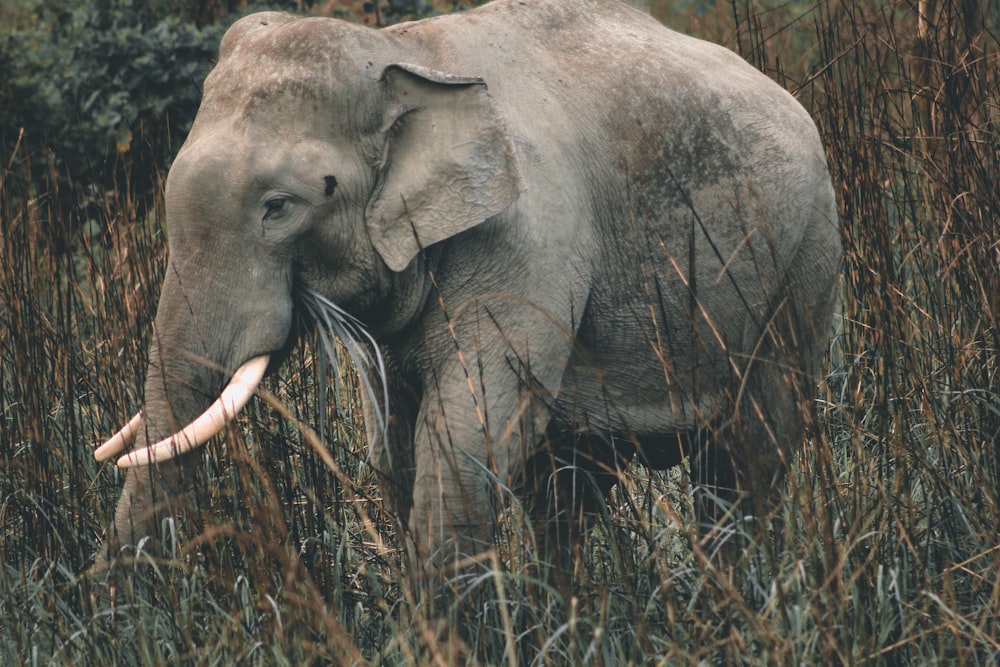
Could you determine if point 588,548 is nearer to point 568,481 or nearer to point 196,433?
point 568,481

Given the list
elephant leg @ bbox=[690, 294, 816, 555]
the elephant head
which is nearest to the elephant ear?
the elephant head

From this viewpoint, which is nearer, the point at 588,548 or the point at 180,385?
the point at 180,385

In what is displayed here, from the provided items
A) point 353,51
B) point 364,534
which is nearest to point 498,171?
point 353,51

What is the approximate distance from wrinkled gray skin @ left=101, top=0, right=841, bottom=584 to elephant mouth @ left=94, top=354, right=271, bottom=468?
0.03 meters

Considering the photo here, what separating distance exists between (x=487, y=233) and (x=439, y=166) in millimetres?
181

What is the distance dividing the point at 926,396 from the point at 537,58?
4.13 ft

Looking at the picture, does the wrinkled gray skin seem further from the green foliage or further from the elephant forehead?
the green foliage

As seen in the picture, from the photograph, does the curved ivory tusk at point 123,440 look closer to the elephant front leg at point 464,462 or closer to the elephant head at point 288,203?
the elephant head at point 288,203

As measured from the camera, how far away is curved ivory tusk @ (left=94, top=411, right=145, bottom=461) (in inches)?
127

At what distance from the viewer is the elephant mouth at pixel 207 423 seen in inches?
121

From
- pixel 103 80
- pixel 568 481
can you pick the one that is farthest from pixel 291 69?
pixel 103 80

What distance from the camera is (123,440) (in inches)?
128

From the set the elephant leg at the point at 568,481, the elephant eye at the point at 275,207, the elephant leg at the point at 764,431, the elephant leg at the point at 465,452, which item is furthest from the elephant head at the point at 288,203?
the elephant leg at the point at 764,431

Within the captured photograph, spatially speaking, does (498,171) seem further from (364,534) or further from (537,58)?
(364,534)
